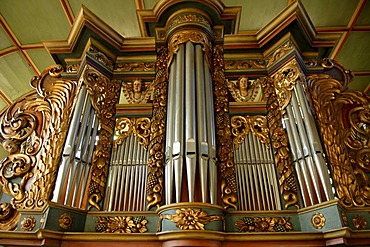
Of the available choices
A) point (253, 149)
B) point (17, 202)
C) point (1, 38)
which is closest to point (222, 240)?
point (253, 149)

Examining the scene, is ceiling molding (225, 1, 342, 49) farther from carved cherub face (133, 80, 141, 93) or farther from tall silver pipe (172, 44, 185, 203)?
carved cherub face (133, 80, 141, 93)

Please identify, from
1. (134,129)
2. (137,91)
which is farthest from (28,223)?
(137,91)

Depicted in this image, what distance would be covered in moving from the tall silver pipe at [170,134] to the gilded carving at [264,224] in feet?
2.58

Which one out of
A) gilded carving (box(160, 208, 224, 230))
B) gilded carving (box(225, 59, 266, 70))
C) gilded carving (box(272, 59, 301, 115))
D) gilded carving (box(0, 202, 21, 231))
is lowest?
gilded carving (box(160, 208, 224, 230))

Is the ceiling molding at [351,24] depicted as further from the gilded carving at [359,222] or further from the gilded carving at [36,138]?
the gilded carving at [36,138]

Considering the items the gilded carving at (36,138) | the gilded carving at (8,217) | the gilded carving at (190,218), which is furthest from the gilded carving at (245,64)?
the gilded carving at (8,217)

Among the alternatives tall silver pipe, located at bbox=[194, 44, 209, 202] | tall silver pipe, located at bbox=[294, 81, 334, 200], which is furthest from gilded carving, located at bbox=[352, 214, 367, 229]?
tall silver pipe, located at bbox=[194, 44, 209, 202]

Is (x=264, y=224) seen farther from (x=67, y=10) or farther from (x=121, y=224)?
(x=67, y=10)

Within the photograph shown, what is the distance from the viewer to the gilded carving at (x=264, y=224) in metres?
3.23

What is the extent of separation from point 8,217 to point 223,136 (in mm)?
2619

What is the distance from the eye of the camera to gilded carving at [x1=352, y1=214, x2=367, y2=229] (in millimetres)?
3199

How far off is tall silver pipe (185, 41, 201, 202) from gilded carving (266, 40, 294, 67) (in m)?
1.27

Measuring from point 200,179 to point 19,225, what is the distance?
76.8 inches

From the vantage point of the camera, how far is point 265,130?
4113mm
